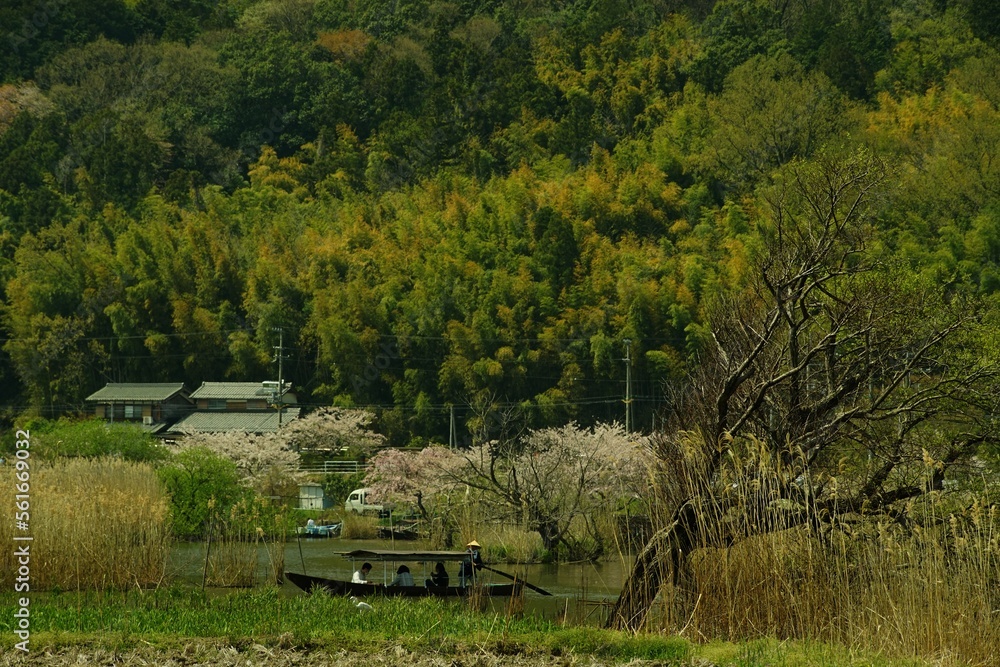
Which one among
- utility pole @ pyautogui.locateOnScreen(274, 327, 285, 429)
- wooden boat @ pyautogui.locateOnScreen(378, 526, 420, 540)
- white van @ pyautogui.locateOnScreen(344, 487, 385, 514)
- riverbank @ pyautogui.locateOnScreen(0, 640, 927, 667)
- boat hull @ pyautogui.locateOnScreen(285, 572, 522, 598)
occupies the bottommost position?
riverbank @ pyautogui.locateOnScreen(0, 640, 927, 667)

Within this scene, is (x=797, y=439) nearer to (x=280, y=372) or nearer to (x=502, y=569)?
(x=502, y=569)

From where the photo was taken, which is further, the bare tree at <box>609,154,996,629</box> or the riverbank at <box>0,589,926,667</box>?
the bare tree at <box>609,154,996,629</box>

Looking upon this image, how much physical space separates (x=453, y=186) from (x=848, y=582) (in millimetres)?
56464

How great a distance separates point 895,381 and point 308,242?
50070 millimetres

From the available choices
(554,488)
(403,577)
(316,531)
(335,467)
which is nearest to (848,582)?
(403,577)

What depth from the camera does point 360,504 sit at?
33.2m

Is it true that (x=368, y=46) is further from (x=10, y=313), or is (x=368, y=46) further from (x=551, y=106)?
(x=10, y=313)

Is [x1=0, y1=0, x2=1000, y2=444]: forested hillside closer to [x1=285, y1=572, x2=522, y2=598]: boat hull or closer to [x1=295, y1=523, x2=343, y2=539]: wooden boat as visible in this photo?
[x1=295, y1=523, x2=343, y2=539]: wooden boat

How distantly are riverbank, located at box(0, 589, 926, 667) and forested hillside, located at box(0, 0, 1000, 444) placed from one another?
25853mm

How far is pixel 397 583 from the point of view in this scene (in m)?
15.9

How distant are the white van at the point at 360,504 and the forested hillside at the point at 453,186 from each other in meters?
7.11

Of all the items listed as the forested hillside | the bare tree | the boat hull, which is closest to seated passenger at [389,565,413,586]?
the boat hull

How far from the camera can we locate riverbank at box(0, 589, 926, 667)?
845 centimetres

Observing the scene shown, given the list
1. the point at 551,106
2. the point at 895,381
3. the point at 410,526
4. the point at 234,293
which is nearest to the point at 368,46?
the point at 551,106
